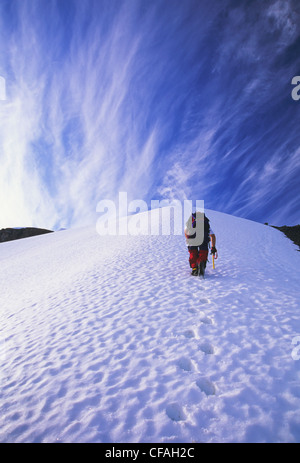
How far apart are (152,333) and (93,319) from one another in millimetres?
2023

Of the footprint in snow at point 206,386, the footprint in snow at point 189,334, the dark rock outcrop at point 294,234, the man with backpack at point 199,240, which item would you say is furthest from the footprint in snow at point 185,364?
the dark rock outcrop at point 294,234

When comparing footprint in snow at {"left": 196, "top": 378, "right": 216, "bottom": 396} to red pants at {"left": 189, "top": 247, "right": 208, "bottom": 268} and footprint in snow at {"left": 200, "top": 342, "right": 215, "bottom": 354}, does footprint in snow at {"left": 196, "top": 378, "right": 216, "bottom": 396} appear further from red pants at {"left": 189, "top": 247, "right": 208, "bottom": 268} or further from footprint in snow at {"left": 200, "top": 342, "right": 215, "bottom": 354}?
red pants at {"left": 189, "top": 247, "right": 208, "bottom": 268}

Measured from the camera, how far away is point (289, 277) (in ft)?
29.2

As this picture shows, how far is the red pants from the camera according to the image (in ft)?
28.0

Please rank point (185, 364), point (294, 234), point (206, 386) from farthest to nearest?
point (294, 234) < point (185, 364) < point (206, 386)

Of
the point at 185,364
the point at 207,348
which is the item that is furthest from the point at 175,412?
the point at 207,348

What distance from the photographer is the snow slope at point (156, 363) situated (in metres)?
2.90

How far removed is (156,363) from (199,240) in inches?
210

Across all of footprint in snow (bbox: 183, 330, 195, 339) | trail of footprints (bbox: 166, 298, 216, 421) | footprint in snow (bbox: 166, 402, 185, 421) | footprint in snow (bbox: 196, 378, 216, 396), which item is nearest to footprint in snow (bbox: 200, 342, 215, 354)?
trail of footprints (bbox: 166, 298, 216, 421)

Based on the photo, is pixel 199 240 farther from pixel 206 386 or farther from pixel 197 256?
pixel 206 386

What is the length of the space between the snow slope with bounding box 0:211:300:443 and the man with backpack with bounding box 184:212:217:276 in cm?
64

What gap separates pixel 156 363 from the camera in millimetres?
4039

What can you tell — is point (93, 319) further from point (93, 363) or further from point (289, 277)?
point (289, 277)
